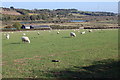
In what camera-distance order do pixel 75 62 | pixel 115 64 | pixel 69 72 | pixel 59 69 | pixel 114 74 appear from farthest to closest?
pixel 75 62 → pixel 115 64 → pixel 59 69 → pixel 69 72 → pixel 114 74

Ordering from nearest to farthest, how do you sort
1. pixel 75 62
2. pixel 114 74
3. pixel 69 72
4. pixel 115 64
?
1. pixel 114 74
2. pixel 69 72
3. pixel 115 64
4. pixel 75 62

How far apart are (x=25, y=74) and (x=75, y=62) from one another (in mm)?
4618

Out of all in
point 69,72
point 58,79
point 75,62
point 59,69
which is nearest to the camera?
point 58,79

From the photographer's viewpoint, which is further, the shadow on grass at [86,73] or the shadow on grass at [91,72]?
the shadow on grass at [91,72]

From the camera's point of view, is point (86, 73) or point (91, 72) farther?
point (91, 72)

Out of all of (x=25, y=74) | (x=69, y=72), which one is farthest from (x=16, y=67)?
(x=69, y=72)

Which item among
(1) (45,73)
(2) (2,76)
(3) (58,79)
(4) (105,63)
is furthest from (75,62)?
(2) (2,76)

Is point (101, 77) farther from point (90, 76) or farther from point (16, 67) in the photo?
point (16, 67)

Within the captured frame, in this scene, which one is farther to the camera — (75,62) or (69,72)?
(75,62)

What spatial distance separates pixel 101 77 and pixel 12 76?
5.00 m

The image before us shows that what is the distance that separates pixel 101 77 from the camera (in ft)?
36.6

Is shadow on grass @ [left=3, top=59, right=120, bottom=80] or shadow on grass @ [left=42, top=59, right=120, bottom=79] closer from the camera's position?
shadow on grass @ [left=3, top=59, right=120, bottom=80]

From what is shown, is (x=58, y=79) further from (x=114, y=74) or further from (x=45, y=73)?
(x=114, y=74)

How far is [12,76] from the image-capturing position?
469 inches
